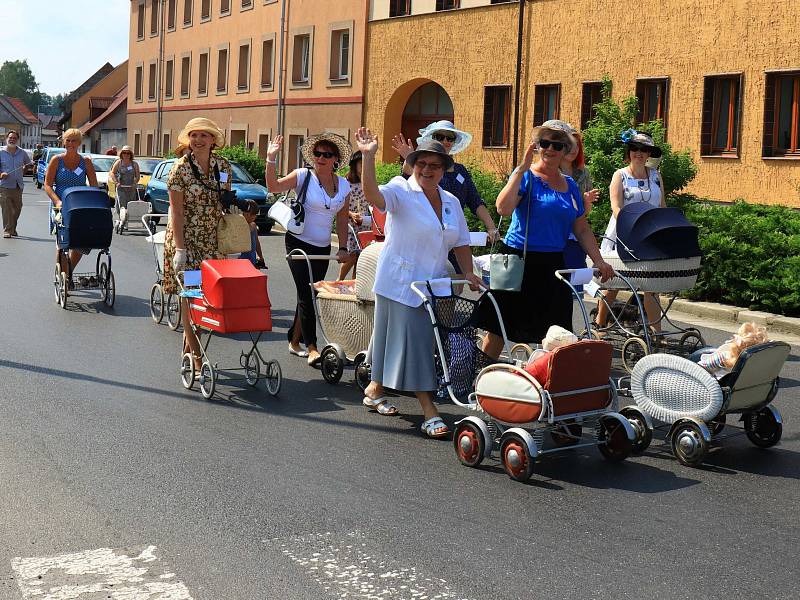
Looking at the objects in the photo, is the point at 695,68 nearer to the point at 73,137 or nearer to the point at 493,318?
the point at 73,137

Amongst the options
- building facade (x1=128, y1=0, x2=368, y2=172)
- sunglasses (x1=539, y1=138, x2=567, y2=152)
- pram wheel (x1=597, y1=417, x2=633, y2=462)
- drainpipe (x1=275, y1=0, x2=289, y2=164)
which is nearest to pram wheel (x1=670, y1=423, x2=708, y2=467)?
pram wheel (x1=597, y1=417, x2=633, y2=462)

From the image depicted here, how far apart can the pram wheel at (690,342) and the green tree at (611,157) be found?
246 inches

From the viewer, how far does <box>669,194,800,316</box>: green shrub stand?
45.6 ft

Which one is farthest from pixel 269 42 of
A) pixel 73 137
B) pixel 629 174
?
pixel 629 174

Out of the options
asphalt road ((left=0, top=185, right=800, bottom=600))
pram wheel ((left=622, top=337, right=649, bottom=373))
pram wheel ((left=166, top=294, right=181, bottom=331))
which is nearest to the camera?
asphalt road ((left=0, top=185, right=800, bottom=600))

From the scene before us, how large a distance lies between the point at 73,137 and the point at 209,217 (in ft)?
17.5

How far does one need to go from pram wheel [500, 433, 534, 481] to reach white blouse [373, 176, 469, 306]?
1.26 metres

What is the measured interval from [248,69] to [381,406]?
1605 inches

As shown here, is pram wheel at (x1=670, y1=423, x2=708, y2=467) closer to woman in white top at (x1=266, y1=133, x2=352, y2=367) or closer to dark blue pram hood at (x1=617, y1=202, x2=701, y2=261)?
dark blue pram hood at (x1=617, y1=202, x2=701, y2=261)

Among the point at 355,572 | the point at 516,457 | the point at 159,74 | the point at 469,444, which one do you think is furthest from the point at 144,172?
the point at 355,572

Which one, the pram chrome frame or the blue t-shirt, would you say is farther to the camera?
the pram chrome frame

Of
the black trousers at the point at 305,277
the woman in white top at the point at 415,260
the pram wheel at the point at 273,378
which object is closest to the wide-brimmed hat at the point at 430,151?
the woman in white top at the point at 415,260

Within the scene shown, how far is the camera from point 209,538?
5.57m

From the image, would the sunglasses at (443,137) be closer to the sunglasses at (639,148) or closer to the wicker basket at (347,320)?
the wicker basket at (347,320)
